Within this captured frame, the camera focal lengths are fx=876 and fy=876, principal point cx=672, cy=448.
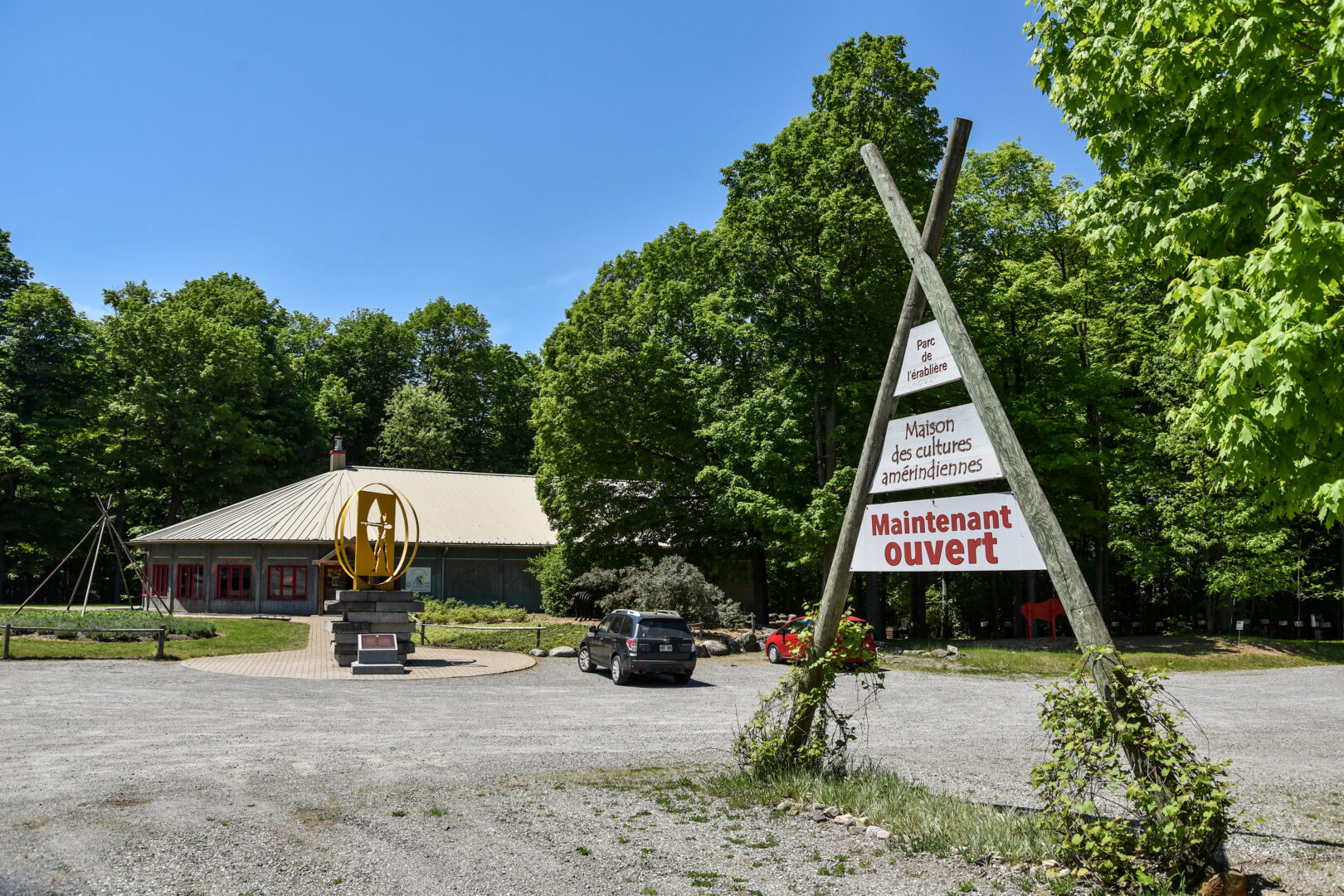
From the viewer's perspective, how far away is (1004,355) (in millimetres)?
31609

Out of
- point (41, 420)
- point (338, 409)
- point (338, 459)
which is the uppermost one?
point (338, 409)

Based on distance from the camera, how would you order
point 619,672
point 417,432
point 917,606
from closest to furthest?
1. point 619,672
2. point 917,606
3. point 417,432

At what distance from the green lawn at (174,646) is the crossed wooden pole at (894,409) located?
19203mm

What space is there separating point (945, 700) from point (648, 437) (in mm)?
19095

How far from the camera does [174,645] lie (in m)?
23.9

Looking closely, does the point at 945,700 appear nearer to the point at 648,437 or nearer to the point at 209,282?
the point at 648,437

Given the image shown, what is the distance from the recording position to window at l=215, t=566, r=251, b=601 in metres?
38.2

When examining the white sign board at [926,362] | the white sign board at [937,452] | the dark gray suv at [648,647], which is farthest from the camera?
the dark gray suv at [648,647]

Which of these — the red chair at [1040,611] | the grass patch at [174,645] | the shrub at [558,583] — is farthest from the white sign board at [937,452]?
the shrub at [558,583]

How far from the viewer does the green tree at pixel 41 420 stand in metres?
44.3

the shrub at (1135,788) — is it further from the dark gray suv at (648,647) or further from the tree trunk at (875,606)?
the tree trunk at (875,606)

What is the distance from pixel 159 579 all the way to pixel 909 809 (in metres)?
42.1

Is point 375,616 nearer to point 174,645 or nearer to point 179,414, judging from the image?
point 174,645

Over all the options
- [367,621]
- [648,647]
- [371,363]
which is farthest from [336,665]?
[371,363]
